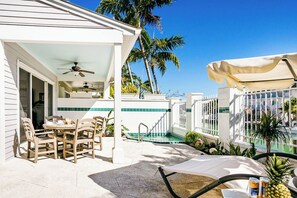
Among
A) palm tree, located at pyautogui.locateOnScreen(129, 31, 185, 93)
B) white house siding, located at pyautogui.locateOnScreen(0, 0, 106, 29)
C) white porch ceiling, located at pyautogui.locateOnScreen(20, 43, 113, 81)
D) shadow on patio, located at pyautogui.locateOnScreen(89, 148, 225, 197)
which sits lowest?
shadow on patio, located at pyautogui.locateOnScreen(89, 148, 225, 197)

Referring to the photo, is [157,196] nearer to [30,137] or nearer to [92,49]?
[30,137]

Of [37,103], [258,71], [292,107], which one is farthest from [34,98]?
[292,107]

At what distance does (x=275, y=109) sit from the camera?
4340mm

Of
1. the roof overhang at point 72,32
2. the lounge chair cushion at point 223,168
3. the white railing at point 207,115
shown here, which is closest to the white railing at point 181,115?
the white railing at point 207,115

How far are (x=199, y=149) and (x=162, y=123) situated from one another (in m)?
4.27

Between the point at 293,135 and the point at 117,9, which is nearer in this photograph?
the point at 293,135

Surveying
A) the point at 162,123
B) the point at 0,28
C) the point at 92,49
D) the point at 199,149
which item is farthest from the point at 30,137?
the point at 162,123

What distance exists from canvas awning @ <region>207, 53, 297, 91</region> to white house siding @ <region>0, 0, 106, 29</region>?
2.94 metres

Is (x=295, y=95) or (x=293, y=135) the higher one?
(x=295, y=95)

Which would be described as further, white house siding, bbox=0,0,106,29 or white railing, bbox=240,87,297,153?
white house siding, bbox=0,0,106,29

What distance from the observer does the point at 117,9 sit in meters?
14.1

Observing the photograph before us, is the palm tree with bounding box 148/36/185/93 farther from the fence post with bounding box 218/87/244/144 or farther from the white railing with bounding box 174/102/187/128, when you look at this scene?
the fence post with bounding box 218/87/244/144

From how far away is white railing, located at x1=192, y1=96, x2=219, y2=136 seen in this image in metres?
6.43

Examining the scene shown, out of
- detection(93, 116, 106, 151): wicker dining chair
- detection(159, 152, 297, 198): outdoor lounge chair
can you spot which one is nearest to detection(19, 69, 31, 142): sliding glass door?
detection(93, 116, 106, 151): wicker dining chair
